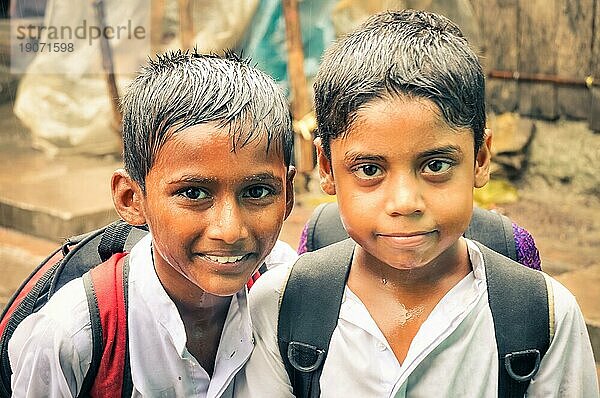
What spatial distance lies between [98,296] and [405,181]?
2.34ft

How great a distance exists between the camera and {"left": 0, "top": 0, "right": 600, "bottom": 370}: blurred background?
19.8 ft

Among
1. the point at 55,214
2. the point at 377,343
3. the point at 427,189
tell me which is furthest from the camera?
the point at 55,214

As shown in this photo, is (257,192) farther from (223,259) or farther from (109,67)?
(109,67)

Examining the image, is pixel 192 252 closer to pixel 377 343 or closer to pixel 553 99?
pixel 377 343

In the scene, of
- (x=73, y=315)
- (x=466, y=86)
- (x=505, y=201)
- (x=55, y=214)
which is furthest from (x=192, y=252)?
(x=505, y=201)

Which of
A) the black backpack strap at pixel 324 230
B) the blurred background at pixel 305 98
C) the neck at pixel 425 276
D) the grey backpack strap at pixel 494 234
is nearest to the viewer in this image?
the neck at pixel 425 276

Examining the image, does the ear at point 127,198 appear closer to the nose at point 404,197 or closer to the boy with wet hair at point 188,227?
the boy with wet hair at point 188,227

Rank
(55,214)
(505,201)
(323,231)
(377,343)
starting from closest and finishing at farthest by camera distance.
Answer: (377,343)
(323,231)
(55,214)
(505,201)

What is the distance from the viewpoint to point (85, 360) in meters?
2.07

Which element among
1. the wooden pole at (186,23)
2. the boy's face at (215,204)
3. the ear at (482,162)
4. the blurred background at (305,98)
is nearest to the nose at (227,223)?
the boy's face at (215,204)

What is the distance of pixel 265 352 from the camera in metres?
2.13

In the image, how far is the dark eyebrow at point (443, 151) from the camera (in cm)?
192

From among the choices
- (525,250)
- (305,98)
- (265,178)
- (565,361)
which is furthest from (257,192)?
(305,98)

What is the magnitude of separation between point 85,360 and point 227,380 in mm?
308
